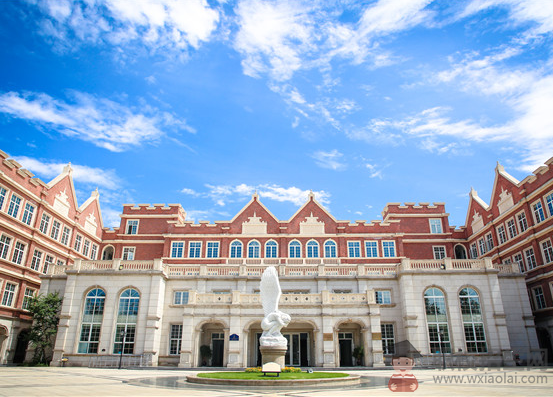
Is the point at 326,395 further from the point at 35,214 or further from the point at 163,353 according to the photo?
the point at 35,214

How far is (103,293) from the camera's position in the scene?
99.7 feet

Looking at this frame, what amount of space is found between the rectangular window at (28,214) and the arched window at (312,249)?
2556 centimetres

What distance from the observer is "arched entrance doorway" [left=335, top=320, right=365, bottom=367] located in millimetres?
29920

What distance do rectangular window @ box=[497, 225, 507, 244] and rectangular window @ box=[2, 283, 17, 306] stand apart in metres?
43.4

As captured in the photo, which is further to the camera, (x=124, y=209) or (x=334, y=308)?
(x=124, y=209)

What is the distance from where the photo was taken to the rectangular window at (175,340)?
3022cm

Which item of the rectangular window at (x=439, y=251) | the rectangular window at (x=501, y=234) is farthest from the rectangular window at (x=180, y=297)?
the rectangular window at (x=501, y=234)

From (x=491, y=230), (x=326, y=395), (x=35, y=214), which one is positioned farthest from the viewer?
(x=491, y=230)

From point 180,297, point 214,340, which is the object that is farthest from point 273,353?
point 180,297

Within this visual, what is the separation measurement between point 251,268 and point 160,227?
1640 centimetres

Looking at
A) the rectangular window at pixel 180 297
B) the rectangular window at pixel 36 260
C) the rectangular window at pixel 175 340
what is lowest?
the rectangular window at pixel 175 340

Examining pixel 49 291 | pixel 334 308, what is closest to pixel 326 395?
pixel 334 308

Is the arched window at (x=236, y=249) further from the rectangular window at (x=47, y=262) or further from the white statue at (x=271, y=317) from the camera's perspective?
the white statue at (x=271, y=317)

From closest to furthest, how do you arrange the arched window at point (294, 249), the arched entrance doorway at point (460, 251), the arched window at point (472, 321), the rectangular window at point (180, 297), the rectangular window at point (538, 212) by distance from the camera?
the arched window at point (472, 321)
the rectangular window at point (180, 297)
the rectangular window at point (538, 212)
the arched window at point (294, 249)
the arched entrance doorway at point (460, 251)
